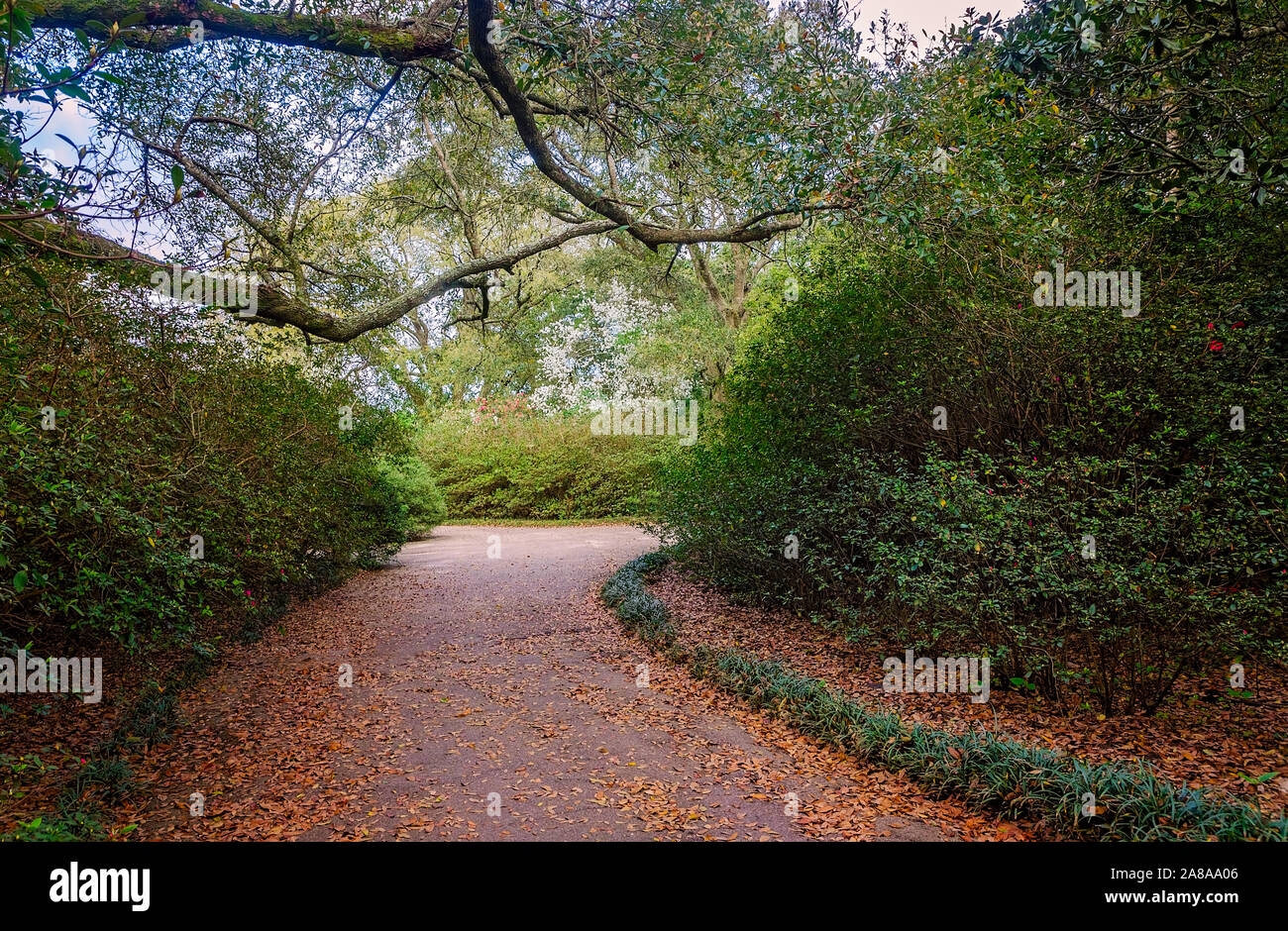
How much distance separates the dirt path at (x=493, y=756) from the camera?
3.90 metres

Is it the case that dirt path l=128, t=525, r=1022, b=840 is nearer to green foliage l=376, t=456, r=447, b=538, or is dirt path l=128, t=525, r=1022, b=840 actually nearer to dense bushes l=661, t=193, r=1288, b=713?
dense bushes l=661, t=193, r=1288, b=713

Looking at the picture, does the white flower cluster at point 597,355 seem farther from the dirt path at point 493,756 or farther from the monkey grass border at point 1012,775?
the monkey grass border at point 1012,775

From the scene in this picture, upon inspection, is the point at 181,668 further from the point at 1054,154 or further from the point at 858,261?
the point at 1054,154

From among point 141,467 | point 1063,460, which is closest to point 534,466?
point 141,467

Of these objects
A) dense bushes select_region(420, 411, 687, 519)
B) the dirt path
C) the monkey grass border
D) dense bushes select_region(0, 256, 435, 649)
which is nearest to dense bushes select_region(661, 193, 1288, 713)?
the monkey grass border

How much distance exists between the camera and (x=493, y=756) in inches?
194

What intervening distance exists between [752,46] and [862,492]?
16.6ft

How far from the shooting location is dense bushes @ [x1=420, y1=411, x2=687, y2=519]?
867 inches

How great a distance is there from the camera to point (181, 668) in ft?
21.0

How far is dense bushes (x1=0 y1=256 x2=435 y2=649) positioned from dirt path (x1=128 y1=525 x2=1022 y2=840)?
93 cm

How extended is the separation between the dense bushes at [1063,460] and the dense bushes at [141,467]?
16.8 ft

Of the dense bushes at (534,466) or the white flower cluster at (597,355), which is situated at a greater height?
the white flower cluster at (597,355)

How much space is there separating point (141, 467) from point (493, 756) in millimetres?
3120

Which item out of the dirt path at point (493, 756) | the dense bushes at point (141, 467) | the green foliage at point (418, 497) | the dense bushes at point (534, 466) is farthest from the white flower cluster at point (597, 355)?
the dirt path at point (493, 756)
